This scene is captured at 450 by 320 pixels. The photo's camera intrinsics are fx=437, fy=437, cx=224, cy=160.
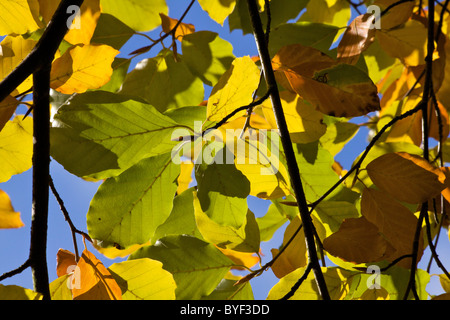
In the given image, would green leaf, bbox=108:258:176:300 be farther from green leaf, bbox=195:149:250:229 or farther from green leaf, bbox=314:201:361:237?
green leaf, bbox=314:201:361:237

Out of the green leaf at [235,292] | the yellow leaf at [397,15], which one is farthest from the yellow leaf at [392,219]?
the yellow leaf at [397,15]

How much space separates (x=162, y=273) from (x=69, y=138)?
25 cm

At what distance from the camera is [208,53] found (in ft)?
3.10

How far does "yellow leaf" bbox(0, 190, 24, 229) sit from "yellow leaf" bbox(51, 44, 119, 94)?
9.3 inches

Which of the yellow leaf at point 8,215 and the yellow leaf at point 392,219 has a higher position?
the yellow leaf at point 8,215

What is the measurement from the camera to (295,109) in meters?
0.72

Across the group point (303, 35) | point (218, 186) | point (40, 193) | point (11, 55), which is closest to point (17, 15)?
point (11, 55)

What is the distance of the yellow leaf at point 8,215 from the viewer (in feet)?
2.49

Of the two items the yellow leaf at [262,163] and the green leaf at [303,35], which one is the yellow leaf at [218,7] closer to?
the green leaf at [303,35]

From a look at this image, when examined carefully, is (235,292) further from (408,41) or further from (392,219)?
(408,41)

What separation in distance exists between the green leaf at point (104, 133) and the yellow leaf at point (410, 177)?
32 cm

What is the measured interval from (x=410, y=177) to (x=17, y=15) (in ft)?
2.08

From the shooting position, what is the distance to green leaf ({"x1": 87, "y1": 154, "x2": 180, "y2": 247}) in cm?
60

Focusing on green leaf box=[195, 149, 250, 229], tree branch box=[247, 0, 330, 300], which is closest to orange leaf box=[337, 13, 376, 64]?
tree branch box=[247, 0, 330, 300]
